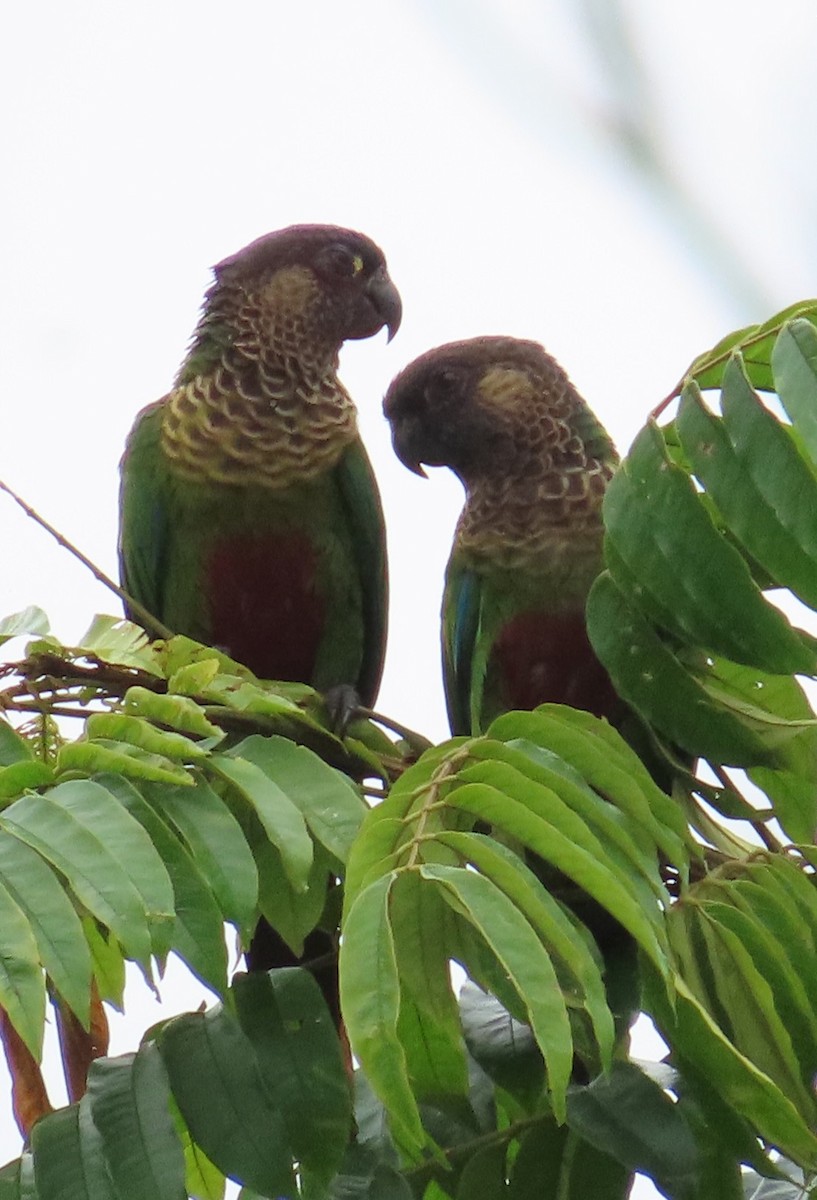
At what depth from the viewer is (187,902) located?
1067 millimetres

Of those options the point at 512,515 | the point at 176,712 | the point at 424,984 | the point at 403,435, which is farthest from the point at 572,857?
the point at 403,435

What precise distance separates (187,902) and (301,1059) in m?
0.22

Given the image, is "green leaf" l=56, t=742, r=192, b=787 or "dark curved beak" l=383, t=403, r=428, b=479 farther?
"dark curved beak" l=383, t=403, r=428, b=479

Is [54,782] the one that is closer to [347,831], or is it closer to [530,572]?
[347,831]

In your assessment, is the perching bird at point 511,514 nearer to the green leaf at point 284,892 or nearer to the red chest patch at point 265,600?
the red chest patch at point 265,600

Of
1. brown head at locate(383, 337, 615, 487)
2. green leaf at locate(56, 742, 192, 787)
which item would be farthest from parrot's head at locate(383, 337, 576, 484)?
green leaf at locate(56, 742, 192, 787)

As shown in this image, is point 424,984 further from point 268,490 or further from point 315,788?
point 268,490

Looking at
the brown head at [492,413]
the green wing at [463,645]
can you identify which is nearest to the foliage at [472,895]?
the green wing at [463,645]

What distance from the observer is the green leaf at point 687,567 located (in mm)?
1147

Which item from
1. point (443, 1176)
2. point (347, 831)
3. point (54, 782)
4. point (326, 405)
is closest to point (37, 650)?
point (54, 782)

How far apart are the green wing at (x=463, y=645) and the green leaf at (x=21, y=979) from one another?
1.06 metres

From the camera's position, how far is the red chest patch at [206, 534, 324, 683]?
2.18 metres

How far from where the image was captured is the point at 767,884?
124cm

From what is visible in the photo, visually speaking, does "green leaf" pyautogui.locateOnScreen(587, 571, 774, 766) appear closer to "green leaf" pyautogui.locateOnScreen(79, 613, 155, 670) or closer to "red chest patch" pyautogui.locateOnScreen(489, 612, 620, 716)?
"green leaf" pyautogui.locateOnScreen(79, 613, 155, 670)
